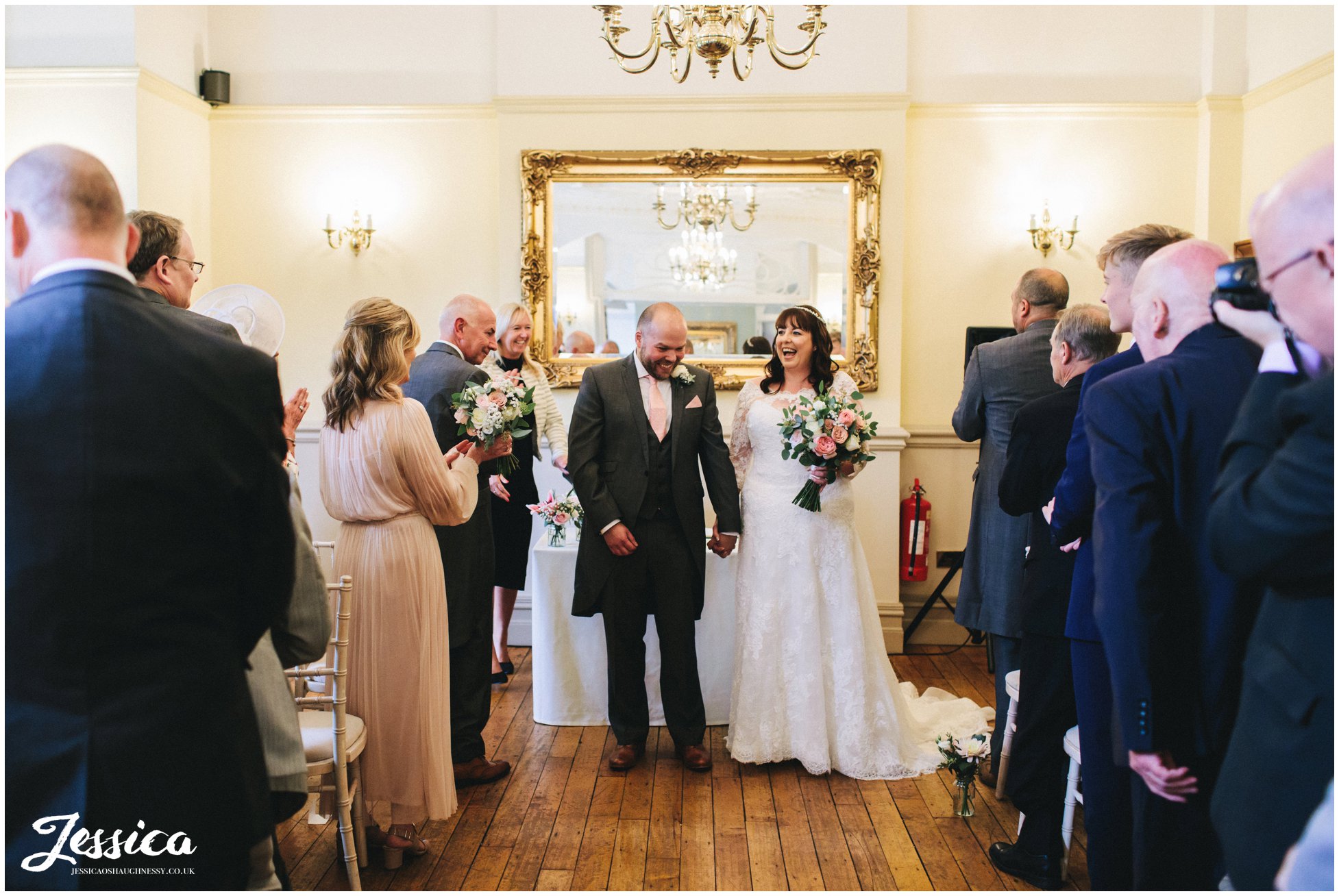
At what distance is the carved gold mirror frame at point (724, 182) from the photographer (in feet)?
18.5

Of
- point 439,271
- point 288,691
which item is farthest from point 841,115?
point 288,691

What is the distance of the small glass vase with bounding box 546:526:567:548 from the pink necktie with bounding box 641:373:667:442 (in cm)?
73

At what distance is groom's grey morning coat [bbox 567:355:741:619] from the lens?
3949 mm

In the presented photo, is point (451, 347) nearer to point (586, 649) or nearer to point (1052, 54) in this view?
point (586, 649)

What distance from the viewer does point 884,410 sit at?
5.74 m

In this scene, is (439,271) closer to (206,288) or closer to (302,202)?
(302,202)

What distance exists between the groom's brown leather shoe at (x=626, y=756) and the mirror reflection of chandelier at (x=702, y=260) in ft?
9.34

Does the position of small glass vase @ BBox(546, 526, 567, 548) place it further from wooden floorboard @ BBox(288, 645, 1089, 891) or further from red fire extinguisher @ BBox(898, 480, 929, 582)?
red fire extinguisher @ BBox(898, 480, 929, 582)

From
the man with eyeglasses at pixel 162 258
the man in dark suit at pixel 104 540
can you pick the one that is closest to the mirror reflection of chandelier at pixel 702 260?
the man with eyeglasses at pixel 162 258

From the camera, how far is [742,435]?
13.6ft

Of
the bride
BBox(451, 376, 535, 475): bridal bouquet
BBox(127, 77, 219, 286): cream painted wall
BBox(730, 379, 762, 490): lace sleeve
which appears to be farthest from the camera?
BBox(127, 77, 219, 286): cream painted wall

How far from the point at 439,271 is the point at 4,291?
4562mm

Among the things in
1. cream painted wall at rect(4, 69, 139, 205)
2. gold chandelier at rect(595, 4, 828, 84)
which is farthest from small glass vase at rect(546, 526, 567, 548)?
cream painted wall at rect(4, 69, 139, 205)

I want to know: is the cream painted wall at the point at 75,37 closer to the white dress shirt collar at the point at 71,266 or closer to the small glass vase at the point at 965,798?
the white dress shirt collar at the point at 71,266
